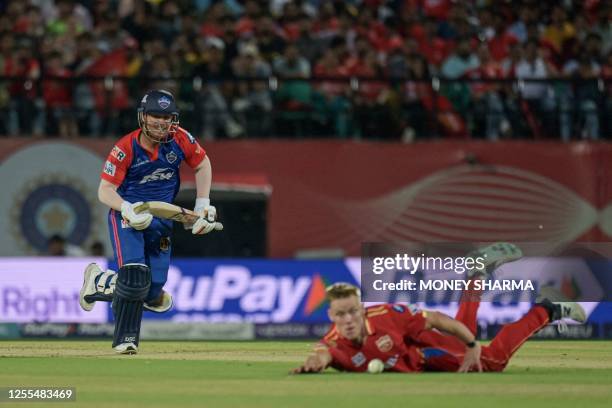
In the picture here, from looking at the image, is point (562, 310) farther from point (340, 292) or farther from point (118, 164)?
point (118, 164)

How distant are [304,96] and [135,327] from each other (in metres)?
6.54

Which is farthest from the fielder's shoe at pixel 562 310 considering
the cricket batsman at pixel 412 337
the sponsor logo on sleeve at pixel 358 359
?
the sponsor logo on sleeve at pixel 358 359

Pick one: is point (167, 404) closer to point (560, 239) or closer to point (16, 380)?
point (16, 380)

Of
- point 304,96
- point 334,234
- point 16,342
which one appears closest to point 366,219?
point 334,234

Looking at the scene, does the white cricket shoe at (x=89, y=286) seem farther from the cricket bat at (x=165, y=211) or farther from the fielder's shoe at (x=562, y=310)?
the fielder's shoe at (x=562, y=310)

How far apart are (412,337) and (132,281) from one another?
2.90 metres

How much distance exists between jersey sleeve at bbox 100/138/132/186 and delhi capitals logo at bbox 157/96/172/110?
440mm

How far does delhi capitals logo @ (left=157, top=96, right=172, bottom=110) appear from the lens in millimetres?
12219

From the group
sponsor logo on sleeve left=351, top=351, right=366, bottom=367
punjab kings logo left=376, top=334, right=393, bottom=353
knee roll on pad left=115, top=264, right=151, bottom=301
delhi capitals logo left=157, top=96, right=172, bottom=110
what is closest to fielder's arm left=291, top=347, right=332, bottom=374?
sponsor logo on sleeve left=351, top=351, right=366, bottom=367

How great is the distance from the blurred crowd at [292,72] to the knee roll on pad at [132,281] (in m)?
6.19

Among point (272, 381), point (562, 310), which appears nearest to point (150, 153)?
point (272, 381)

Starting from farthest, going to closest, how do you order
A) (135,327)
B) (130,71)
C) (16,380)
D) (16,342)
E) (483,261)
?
(130,71), (16,342), (135,327), (483,261), (16,380)

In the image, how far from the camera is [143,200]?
41.1 feet

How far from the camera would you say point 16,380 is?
34.3 ft
